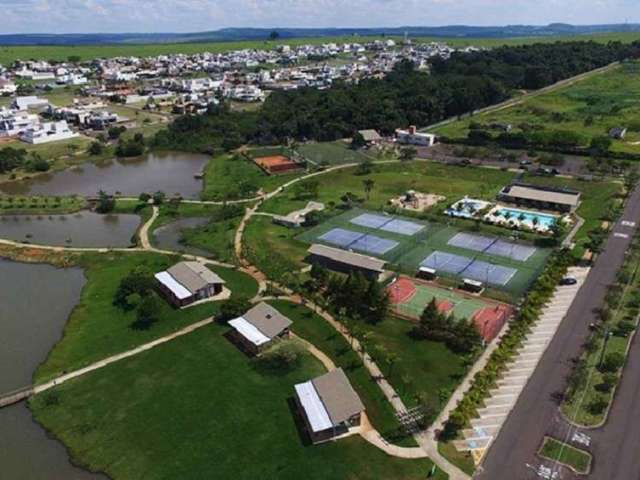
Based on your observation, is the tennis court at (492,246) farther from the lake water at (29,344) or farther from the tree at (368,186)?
the lake water at (29,344)

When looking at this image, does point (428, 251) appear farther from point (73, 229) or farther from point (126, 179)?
point (126, 179)

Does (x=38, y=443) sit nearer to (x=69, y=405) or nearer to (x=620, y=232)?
(x=69, y=405)

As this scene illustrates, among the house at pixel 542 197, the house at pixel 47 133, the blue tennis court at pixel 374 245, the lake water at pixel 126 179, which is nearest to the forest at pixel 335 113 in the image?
the lake water at pixel 126 179

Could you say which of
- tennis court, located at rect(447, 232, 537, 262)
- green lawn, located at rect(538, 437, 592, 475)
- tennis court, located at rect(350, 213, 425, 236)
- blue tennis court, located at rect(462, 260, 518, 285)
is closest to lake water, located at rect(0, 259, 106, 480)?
green lawn, located at rect(538, 437, 592, 475)

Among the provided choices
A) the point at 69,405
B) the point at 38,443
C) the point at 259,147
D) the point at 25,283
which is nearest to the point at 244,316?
the point at 69,405

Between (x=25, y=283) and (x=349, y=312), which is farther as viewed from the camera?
(x=25, y=283)

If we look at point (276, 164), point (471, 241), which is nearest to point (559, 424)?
point (471, 241)

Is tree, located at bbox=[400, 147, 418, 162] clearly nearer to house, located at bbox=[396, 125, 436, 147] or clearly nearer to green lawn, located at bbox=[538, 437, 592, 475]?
house, located at bbox=[396, 125, 436, 147]
